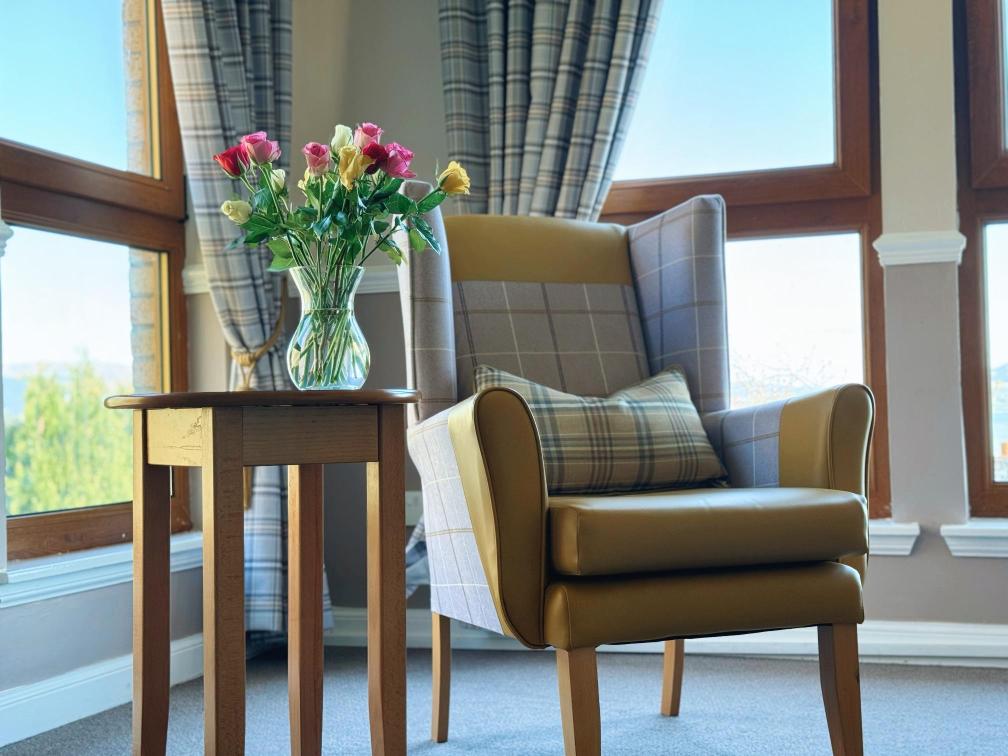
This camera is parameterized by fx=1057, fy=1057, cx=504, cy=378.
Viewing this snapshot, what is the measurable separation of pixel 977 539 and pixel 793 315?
723 millimetres

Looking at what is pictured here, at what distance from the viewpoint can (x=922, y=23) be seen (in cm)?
260

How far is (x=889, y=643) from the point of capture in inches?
101

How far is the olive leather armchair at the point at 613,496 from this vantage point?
1.52m

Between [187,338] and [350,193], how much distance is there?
131 centimetres

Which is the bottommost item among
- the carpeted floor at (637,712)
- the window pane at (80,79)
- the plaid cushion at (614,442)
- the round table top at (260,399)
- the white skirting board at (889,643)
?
the carpeted floor at (637,712)

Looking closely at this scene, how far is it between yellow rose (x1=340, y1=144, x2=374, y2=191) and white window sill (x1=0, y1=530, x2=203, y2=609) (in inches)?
43.4

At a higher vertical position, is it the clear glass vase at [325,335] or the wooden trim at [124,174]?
the wooden trim at [124,174]

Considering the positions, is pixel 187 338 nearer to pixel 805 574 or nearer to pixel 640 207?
pixel 640 207

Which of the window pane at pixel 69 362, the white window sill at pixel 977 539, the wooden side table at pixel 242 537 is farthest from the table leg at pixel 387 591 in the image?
the white window sill at pixel 977 539

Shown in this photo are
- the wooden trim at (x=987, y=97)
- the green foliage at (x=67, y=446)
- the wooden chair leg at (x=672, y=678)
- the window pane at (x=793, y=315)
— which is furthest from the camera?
the window pane at (x=793, y=315)

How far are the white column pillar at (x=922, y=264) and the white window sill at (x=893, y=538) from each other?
0.12ft

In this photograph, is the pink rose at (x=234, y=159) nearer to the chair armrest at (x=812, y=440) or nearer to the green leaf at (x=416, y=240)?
the green leaf at (x=416, y=240)

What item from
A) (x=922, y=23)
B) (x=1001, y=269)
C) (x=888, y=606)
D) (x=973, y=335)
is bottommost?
(x=888, y=606)

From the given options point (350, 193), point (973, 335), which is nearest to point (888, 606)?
point (973, 335)
